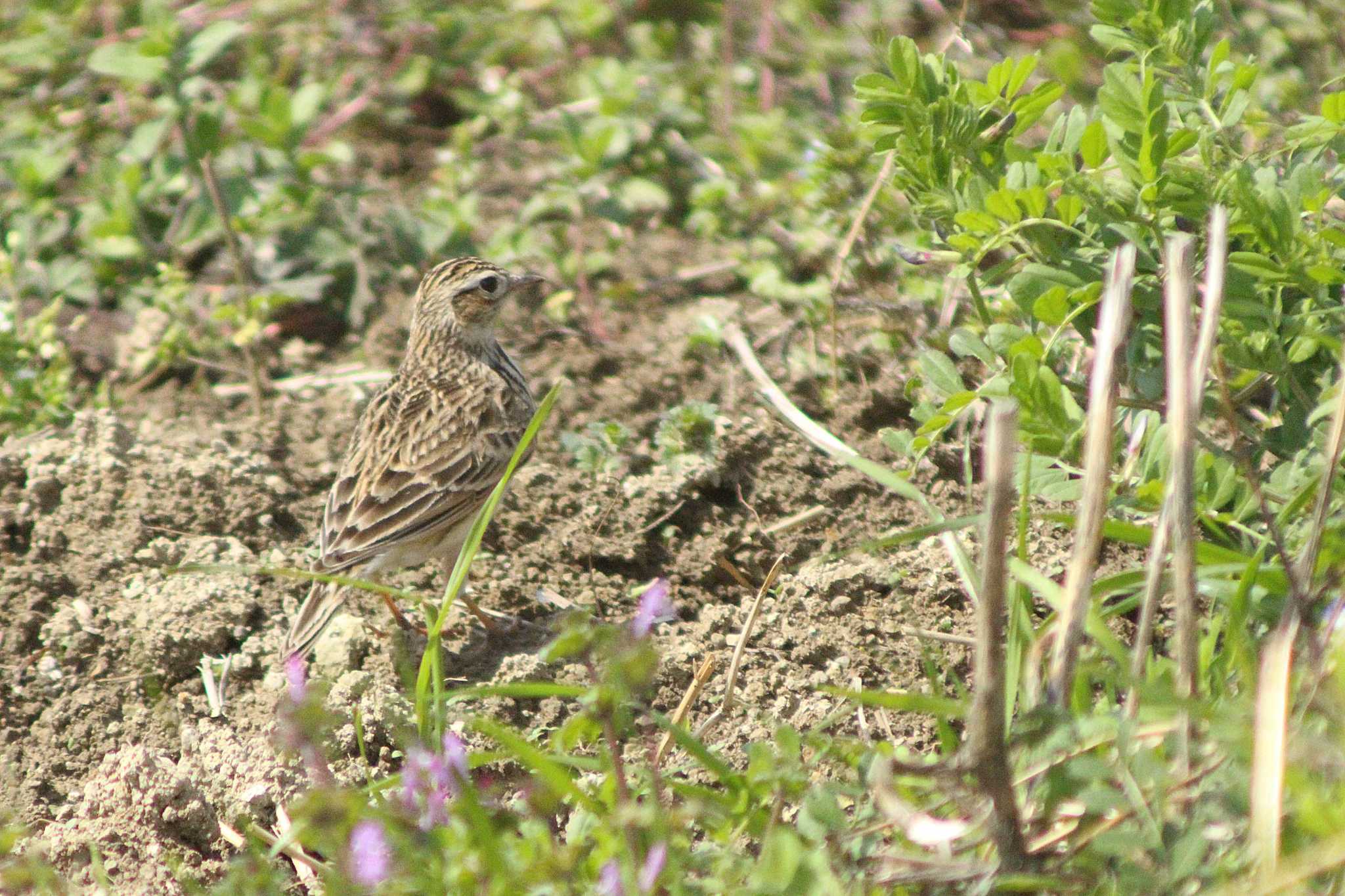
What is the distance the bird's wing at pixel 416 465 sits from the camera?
17.9 feet

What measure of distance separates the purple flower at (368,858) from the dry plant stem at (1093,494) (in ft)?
4.55

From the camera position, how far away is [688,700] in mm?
4285

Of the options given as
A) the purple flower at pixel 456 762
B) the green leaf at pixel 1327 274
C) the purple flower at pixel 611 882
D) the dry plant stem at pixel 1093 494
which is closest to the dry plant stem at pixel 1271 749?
the dry plant stem at pixel 1093 494

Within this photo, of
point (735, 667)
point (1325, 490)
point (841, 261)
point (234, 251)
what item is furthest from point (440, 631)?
point (234, 251)

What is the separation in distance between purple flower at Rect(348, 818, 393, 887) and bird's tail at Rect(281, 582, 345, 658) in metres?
1.83

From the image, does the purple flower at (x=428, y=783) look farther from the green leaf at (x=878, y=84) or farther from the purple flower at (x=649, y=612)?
the green leaf at (x=878, y=84)

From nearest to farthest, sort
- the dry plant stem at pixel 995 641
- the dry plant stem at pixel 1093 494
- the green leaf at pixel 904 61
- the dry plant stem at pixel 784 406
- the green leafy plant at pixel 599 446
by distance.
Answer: the dry plant stem at pixel 995 641 → the dry plant stem at pixel 1093 494 → the green leaf at pixel 904 61 → the dry plant stem at pixel 784 406 → the green leafy plant at pixel 599 446

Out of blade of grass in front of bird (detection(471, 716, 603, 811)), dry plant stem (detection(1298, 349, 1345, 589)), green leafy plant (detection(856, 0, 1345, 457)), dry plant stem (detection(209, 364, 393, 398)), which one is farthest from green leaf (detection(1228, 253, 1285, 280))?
dry plant stem (detection(209, 364, 393, 398))

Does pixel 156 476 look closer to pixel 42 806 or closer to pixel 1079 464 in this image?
pixel 42 806

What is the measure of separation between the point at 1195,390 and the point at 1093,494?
1.33 feet

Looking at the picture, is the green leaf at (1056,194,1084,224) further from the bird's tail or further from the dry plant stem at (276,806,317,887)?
the dry plant stem at (276,806,317,887)

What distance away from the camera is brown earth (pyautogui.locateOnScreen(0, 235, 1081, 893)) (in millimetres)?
4406

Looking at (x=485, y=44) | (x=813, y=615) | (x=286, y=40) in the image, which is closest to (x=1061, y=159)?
(x=813, y=615)

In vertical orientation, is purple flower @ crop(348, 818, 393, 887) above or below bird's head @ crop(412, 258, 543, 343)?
above
